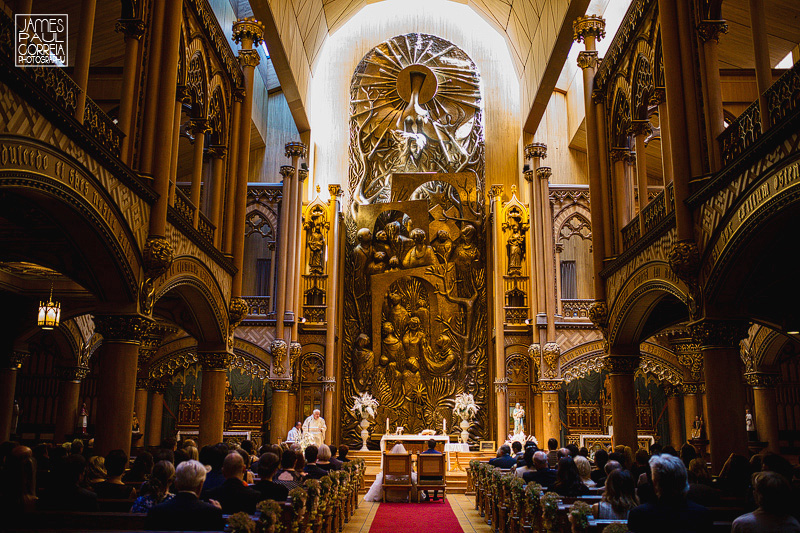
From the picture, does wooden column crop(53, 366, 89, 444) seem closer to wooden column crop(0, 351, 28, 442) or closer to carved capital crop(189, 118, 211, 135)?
wooden column crop(0, 351, 28, 442)

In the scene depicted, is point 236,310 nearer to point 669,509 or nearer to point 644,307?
point 644,307

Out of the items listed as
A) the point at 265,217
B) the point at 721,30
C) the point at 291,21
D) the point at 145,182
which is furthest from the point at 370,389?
the point at 721,30

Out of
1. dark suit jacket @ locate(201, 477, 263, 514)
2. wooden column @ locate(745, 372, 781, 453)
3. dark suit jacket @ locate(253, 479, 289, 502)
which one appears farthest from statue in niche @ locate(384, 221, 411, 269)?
dark suit jacket @ locate(201, 477, 263, 514)

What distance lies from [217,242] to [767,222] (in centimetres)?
1088

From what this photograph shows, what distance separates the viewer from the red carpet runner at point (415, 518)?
11.8m

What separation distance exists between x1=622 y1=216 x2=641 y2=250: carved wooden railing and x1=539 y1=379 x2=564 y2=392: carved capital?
7243 millimetres

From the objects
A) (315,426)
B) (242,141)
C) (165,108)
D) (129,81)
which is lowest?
(315,426)

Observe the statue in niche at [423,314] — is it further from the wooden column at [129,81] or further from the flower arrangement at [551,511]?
the flower arrangement at [551,511]

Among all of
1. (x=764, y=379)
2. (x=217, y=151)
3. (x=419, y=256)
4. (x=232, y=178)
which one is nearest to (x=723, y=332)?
(x=764, y=379)

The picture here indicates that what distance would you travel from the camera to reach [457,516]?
1361cm

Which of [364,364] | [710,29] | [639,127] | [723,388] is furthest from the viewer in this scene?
[364,364]

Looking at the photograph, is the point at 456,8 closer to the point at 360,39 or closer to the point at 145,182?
the point at 360,39

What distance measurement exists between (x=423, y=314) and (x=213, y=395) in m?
10.9

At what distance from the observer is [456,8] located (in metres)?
28.8
